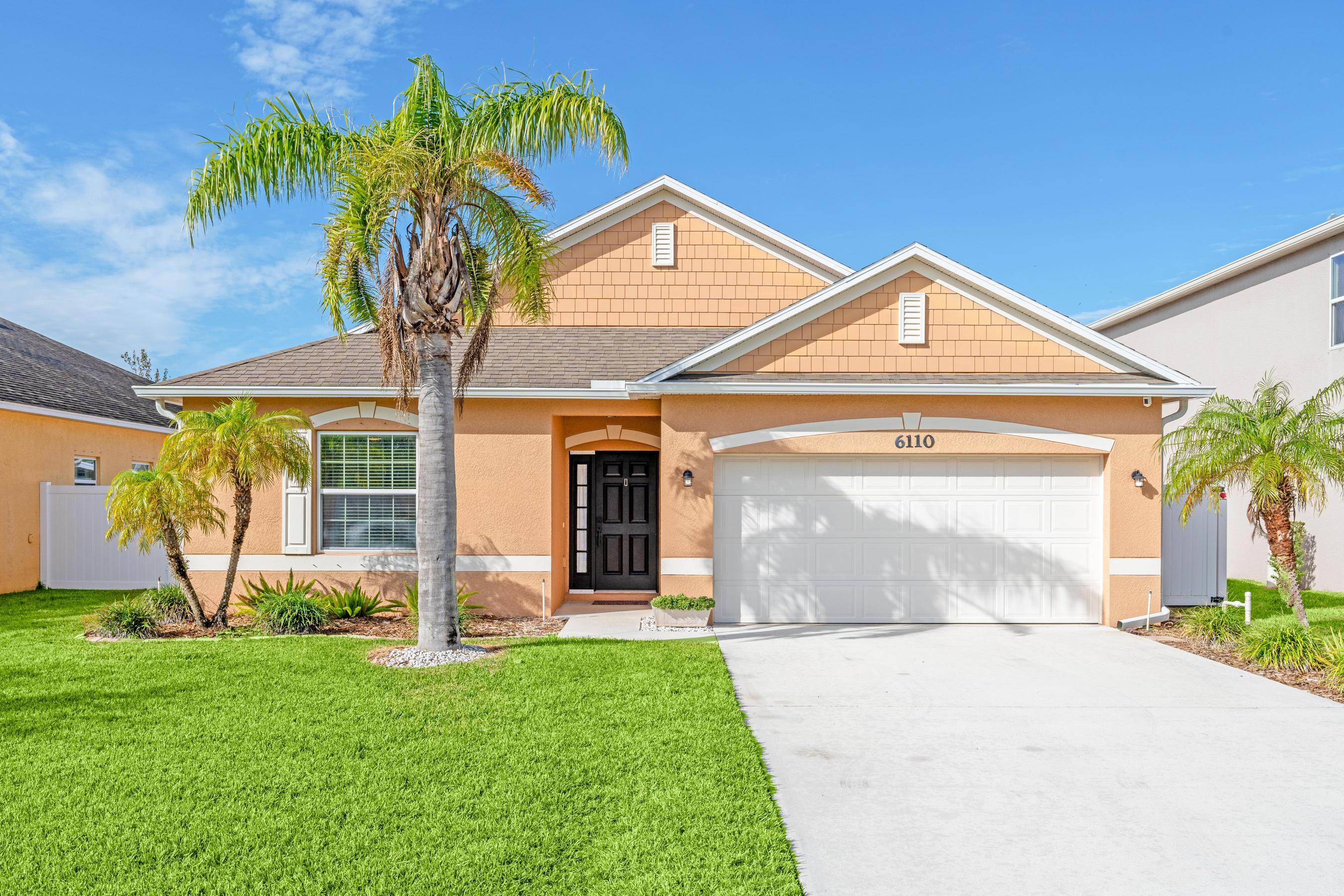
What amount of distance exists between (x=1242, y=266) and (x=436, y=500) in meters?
16.1

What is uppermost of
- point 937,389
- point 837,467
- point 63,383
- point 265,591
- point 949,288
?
point 949,288

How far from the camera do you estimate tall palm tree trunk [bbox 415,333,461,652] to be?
8.01 m

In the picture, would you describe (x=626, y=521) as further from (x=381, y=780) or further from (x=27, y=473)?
(x=27, y=473)

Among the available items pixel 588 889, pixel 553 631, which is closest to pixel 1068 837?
pixel 588 889

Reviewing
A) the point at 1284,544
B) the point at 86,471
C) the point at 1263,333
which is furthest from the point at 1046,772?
the point at 86,471

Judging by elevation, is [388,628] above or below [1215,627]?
below

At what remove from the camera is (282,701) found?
6.36 metres

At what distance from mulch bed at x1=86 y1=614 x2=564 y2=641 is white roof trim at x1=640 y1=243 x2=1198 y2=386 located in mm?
3526

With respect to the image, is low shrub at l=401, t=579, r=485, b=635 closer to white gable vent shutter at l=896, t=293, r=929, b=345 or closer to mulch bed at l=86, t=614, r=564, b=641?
mulch bed at l=86, t=614, r=564, b=641

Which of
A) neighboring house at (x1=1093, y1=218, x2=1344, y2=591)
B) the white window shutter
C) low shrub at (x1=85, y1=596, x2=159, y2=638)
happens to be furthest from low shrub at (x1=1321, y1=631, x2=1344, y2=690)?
low shrub at (x1=85, y1=596, x2=159, y2=638)

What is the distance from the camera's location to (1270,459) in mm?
8641

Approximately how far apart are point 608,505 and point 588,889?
9297mm

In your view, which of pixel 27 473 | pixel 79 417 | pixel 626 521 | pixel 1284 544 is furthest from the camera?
pixel 79 417

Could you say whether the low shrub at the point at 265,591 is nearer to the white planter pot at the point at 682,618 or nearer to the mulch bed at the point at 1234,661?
the white planter pot at the point at 682,618
